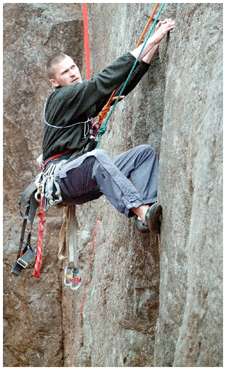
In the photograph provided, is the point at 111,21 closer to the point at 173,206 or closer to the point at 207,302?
the point at 173,206

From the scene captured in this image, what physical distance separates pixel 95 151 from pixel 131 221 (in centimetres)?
99

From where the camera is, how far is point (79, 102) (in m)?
6.44

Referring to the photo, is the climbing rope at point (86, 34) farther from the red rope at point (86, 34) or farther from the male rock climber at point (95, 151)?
the male rock climber at point (95, 151)

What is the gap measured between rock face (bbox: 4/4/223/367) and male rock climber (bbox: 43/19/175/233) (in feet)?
0.63

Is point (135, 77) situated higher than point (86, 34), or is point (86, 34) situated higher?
point (86, 34)

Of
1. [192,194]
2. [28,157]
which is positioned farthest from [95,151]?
[28,157]

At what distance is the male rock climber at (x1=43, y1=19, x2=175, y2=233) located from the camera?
5918 mm

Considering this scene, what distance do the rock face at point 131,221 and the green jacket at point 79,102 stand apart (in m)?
0.34

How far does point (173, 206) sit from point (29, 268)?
455cm

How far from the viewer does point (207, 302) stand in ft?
15.3

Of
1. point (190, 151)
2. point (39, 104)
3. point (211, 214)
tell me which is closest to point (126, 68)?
point (190, 151)

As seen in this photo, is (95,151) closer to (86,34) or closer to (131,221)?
(131,221)

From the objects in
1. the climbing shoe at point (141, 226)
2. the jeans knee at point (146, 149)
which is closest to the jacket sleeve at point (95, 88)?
the jeans knee at point (146, 149)

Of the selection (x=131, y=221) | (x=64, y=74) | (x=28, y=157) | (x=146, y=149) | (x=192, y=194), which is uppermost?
(x=64, y=74)
